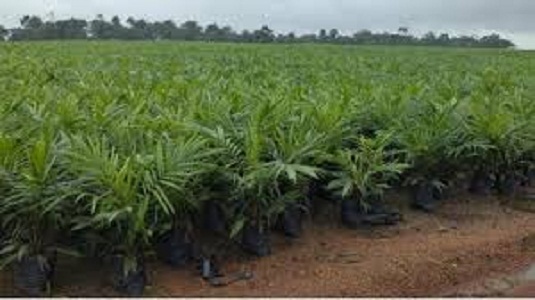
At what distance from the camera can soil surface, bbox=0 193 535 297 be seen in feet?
13.6

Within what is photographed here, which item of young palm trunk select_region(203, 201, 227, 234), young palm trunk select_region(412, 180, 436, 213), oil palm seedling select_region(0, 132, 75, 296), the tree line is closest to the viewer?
oil palm seedling select_region(0, 132, 75, 296)

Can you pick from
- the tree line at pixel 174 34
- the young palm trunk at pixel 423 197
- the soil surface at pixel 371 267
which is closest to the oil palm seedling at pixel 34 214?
the soil surface at pixel 371 267

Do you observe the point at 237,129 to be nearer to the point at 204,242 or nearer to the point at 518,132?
the point at 204,242

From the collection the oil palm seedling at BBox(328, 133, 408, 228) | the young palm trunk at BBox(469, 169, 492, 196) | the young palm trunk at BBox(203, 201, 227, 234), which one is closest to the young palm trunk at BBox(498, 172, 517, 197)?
the young palm trunk at BBox(469, 169, 492, 196)

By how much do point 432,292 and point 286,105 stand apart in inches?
77.1

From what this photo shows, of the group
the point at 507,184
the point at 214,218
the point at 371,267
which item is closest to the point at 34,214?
the point at 214,218

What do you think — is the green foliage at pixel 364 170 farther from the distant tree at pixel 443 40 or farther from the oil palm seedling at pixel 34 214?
the distant tree at pixel 443 40

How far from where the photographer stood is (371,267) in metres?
4.50

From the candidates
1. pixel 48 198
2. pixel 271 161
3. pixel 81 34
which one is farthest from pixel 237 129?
pixel 81 34

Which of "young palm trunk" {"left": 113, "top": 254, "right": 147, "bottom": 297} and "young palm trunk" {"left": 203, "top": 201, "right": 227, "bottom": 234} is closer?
"young palm trunk" {"left": 113, "top": 254, "right": 147, "bottom": 297}

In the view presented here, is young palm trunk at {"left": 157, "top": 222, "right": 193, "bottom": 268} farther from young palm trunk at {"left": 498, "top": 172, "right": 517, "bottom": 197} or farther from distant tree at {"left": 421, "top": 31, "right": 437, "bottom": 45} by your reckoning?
distant tree at {"left": 421, "top": 31, "right": 437, "bottom": 45}

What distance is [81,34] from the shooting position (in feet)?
208

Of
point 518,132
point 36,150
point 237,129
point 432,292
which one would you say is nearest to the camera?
point 36,150

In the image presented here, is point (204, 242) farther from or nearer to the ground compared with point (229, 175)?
nearer to the ground
